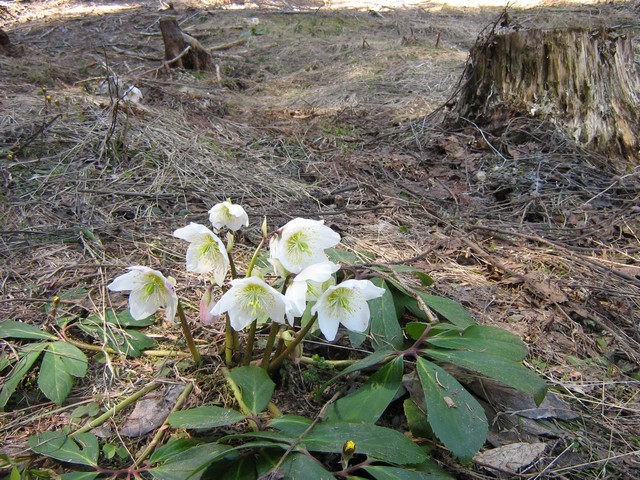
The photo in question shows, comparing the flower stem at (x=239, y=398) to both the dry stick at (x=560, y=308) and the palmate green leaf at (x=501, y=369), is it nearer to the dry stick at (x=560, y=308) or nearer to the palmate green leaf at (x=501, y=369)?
the palmate green leaf at (x=501, y=369)

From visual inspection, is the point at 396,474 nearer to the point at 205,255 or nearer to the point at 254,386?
the point at 254,386

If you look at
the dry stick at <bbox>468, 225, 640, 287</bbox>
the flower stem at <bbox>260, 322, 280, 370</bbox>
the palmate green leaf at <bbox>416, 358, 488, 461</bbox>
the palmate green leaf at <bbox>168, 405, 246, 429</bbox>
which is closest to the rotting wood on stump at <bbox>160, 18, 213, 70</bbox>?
the dry stick at <bbox>468, 225, 640, 287</bbox>

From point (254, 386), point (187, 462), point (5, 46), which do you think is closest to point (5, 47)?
point (5, 46)

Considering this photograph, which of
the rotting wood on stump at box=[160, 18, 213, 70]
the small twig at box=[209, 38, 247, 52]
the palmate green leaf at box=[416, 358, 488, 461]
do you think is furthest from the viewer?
the small twig at box=[209, 38, 247, 52]

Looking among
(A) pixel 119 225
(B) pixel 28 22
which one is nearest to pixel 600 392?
(A) pixel 119 225

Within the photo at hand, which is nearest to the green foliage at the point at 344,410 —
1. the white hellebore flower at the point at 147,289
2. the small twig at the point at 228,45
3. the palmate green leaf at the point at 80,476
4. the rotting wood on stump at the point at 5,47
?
the palmate green leaf at the point at 80,476

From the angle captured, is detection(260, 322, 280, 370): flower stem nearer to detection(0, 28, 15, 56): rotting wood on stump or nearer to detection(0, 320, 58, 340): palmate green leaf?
detection(0, 320, 58, 340): palmate green leaf

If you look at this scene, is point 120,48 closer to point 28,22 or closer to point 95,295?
point 28,22
